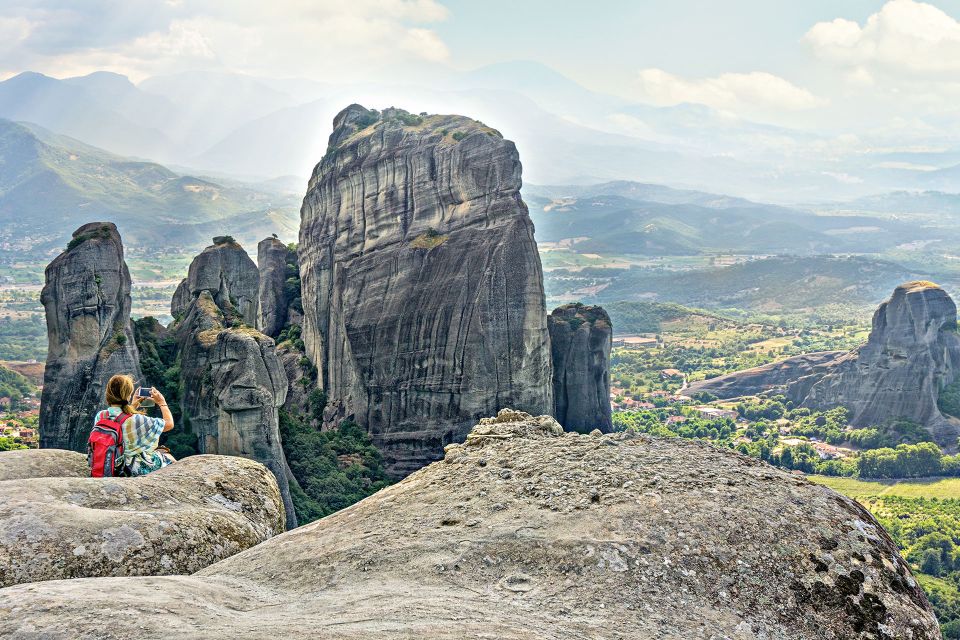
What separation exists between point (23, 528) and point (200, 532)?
2280mm

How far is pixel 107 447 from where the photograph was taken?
43.1ft

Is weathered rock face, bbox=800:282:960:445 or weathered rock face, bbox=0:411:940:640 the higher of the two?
weathered rock face, bbox=0:411:940:640

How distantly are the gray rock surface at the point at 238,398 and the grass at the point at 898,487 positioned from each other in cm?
4781

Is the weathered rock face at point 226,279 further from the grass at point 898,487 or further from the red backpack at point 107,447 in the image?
the grass at point 898,487

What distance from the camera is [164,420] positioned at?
44.2ft

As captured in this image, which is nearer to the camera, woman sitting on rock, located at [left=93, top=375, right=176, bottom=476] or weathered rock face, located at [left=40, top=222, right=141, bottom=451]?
woman sitting on rock, located at [left=93, top=375, right=176, bottom=476]

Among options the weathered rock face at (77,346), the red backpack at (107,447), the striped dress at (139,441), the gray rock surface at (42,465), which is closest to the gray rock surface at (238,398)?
the weathered rock face at (77,346)

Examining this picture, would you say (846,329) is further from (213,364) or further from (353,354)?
(213,364)

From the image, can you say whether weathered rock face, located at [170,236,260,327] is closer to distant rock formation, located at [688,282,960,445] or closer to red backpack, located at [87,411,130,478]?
red backpack, located at [87,411,130,478]

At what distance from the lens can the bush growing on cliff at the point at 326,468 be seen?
124 feet

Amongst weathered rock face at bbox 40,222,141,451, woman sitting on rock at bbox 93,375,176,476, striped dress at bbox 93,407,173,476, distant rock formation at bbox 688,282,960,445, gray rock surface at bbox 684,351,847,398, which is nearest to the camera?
woman sitting on rock at bbox 93,375,176,476

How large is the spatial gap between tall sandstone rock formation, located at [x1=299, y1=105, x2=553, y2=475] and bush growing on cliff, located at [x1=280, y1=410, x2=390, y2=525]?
2.31m

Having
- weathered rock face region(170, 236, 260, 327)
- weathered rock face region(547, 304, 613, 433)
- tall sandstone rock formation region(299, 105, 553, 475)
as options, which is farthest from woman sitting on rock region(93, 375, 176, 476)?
weathered rock face region(547, 304, 613, 433)

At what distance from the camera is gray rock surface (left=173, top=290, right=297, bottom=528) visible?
106 ft
